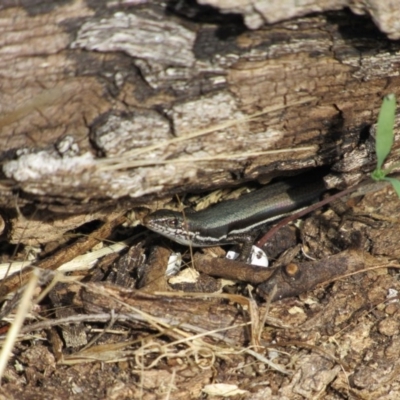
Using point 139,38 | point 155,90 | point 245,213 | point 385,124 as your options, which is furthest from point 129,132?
point 245,213

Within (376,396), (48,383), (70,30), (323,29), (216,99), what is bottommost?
(376,396)

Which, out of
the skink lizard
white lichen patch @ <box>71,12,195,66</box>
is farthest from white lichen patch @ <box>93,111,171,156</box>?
the skink lizard

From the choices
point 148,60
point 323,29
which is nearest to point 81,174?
point 148,60

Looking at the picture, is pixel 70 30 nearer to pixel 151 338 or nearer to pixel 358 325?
pixel 151 338

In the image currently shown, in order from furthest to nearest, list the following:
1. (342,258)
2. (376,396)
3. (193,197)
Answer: (193,197), (342,258), (376,396)

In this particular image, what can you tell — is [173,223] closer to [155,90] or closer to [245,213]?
[245,213]

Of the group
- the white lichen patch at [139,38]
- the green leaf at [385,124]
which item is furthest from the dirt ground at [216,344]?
the white lichen patch at [139,38]

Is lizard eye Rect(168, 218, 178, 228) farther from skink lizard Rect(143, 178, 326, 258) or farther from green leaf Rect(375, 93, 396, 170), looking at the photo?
green leaf Rect(375, 93, 396, 170)
